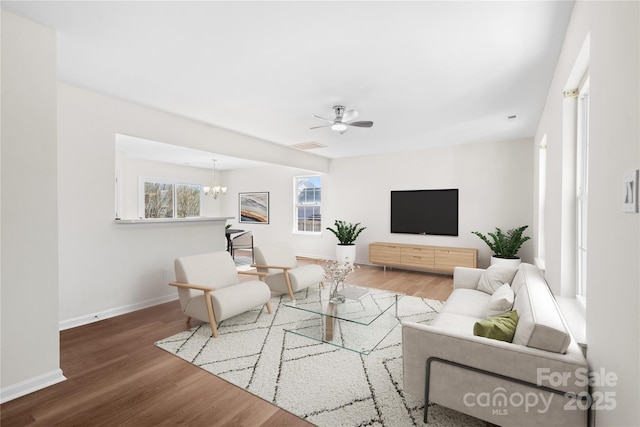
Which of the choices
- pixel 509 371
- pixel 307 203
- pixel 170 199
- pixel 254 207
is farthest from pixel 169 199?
pixel 509 371

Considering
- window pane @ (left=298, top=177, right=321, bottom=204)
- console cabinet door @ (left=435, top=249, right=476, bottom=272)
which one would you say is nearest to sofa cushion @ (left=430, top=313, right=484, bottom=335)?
console cabinet door @ (left=435, top=249, right=476, bottom=272)

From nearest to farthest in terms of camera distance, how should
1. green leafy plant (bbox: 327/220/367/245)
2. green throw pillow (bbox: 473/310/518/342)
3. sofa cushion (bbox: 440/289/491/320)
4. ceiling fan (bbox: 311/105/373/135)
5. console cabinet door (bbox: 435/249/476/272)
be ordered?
green throw pillow (bbox: 473/310/518/342), sofa cushion (bbox: 440/289/491/320), ceiling fan (bbox: 311/105/373/135), console cabinet door (bbox: 435/249/476/272), green leafy plant (bbox: 327/220/367/245)

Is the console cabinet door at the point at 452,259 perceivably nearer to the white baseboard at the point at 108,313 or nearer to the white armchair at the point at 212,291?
the white armchair at the point at 212,291

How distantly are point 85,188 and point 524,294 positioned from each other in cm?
432

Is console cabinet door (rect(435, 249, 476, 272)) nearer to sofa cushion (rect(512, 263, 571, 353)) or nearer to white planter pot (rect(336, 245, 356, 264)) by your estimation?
white planter pot (rect(336, 245, 356, 264))

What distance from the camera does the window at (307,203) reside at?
7789 millimetres

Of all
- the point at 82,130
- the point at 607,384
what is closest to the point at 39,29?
the point at 82,130

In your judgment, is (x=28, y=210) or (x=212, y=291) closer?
(x=28, y=210)

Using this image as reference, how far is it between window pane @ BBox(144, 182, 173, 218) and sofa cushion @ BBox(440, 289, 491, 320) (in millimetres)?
6597

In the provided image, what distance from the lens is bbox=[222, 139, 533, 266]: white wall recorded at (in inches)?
215

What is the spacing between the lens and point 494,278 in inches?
128

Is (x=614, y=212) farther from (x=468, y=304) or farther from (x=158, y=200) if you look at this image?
(x=158, y=200)

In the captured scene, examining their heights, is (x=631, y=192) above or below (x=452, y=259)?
above

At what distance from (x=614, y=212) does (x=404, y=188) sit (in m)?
5.43
